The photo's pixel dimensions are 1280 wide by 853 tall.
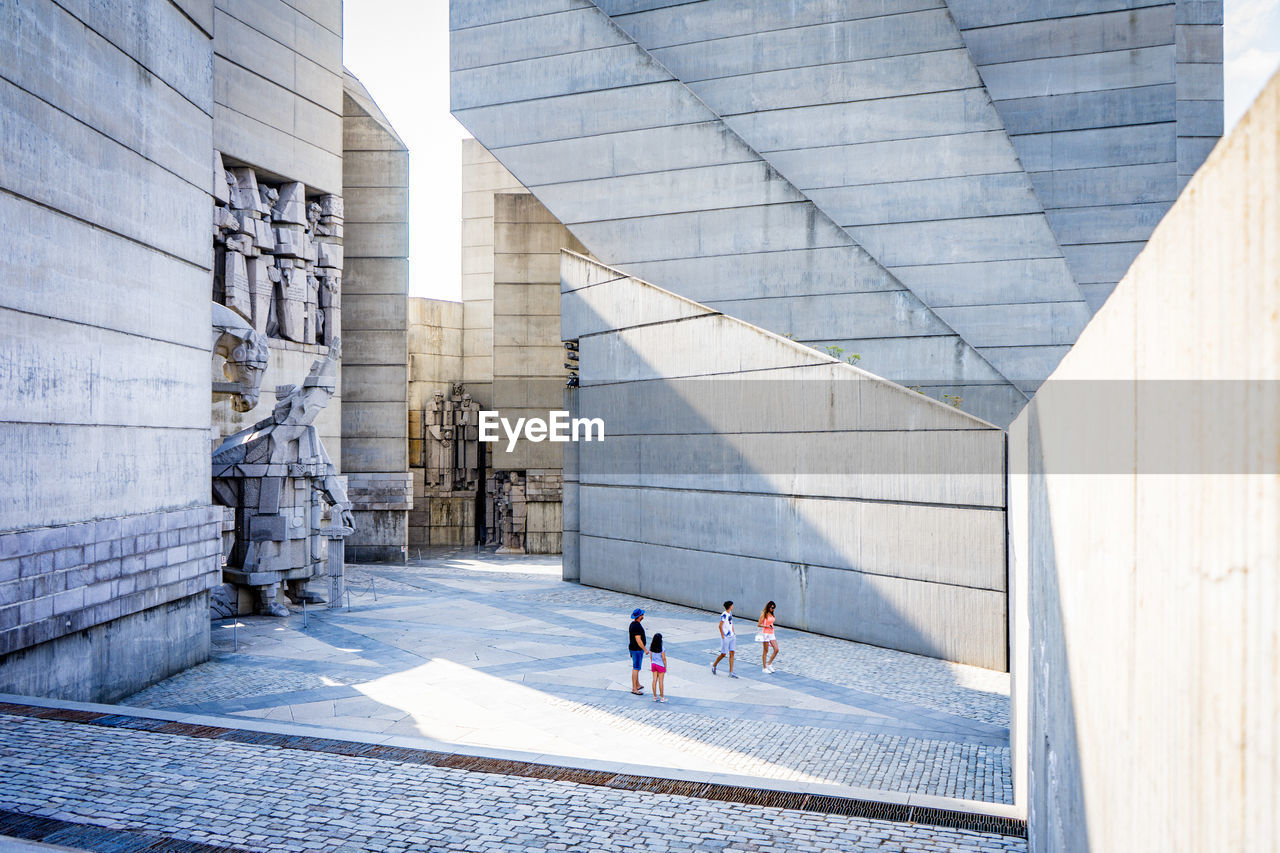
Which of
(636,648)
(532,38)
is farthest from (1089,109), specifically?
(636,648)

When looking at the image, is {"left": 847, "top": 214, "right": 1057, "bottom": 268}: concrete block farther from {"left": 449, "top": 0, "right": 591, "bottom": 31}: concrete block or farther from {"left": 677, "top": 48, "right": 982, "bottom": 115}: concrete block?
{"left": 449, "top": 0, "right": 591, "bottom": 31}: concrete block

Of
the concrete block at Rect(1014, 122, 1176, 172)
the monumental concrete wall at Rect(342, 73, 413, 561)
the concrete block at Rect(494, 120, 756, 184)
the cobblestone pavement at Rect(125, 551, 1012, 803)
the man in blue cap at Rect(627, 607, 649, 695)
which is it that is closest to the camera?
the cobblestone pavement at Rect(125, 551, 1012, 803)

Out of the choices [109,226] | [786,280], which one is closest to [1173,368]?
[109,226]

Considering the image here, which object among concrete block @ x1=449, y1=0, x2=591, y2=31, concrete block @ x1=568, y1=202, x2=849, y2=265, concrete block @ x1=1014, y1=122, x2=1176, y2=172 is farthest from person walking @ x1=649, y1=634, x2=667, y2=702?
concrete block @ x1=449, y1=0, x2=591, y2=31

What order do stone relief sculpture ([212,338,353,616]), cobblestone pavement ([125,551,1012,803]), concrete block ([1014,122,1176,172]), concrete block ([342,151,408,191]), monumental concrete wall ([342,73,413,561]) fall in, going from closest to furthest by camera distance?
1. cobblestone pavement ([125,551,1012,803])
2. stone relief sculpture ([212,338,353,616])
3. concrete block ([1014,122,1176,172])
4. monumental concrete wall ([342,73,413,561])
5. concrete block ([342,151,408,191])

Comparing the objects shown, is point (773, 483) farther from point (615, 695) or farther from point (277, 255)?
point (277, 255)

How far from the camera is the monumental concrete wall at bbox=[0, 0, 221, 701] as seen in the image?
1119 centimetres

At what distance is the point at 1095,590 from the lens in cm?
397

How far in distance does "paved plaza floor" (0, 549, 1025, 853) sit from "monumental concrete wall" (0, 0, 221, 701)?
1.36 m

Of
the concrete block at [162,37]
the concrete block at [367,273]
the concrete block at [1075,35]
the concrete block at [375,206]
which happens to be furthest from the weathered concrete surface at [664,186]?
the concrete block at [162,37]

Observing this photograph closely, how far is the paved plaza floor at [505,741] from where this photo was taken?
729 centimetres

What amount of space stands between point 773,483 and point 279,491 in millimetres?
9872

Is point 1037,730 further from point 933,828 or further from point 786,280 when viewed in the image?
point 786,280

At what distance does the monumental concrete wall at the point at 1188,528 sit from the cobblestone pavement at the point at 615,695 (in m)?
6.26
